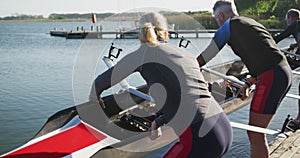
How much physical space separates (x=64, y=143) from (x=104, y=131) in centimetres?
88

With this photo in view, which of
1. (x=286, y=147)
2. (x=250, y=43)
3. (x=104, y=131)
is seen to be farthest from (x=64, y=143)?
(x=286, y=147)

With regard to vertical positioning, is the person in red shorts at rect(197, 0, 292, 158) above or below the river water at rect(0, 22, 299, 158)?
above

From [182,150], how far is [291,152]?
8.59ft

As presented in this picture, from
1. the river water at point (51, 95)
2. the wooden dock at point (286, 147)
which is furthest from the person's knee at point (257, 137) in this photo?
the river water at point (51, 95)

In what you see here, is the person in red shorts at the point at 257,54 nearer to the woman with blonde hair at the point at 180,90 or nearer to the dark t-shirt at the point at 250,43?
the dark t-shirt at the point at 250,43

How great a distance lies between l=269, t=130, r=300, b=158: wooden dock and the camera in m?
4.33

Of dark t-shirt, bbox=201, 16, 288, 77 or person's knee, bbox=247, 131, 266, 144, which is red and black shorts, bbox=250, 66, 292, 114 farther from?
person's knee, bbox=247, 131, 266, 144

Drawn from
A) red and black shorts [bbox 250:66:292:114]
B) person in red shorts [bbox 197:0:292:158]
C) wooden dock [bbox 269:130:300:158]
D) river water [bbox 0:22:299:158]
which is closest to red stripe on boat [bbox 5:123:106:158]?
river water [bbox 0:22:299:158]

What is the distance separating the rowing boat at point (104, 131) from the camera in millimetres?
3258

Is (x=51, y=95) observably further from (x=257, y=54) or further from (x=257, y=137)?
(x=257, y=54)

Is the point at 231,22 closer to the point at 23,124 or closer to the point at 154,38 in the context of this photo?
the point at 154,38

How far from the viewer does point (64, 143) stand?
353cm

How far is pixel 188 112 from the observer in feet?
7.71

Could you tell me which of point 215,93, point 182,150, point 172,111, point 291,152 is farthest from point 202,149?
point 215,93
